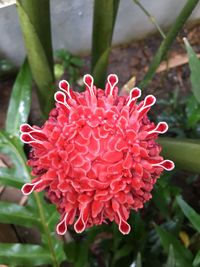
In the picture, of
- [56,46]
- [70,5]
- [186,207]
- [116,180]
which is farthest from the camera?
[56,46]

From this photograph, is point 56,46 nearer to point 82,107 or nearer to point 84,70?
point 84,70

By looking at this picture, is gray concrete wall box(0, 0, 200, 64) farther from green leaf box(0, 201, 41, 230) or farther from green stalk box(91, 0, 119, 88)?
green leaf box(0, 201, 41, 230)

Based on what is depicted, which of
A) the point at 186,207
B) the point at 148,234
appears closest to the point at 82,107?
the point at 186,207

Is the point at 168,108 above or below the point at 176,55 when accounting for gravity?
below

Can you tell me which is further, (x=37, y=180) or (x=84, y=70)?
(x=84, y=70)

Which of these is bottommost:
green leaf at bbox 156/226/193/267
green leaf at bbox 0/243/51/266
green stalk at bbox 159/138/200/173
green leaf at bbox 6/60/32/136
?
green leaf at bbox 156/226/193/267

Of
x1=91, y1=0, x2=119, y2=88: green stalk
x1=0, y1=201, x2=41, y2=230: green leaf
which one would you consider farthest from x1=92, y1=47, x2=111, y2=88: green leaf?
x1=0, y1=201, x2=41, y2=230: green leaf

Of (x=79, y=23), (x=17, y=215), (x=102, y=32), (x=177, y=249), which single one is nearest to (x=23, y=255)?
(x=17, y=215)
